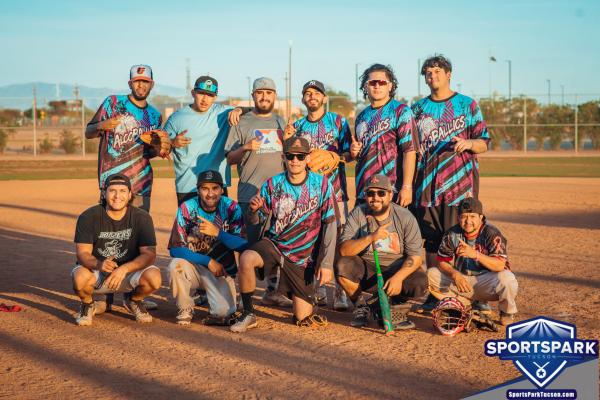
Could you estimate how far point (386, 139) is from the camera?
22.3ft

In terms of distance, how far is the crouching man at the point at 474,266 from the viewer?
6.34m

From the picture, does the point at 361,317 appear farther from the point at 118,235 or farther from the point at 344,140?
the point at 118,235

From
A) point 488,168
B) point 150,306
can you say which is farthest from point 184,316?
point 488,168

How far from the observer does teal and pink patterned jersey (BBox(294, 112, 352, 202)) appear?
7168 mm

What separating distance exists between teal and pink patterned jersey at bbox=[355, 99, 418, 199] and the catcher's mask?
1.26 metres

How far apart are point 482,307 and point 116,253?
330cm

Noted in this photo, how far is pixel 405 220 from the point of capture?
6.52 meters

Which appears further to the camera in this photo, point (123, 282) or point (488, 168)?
point (488, 168)

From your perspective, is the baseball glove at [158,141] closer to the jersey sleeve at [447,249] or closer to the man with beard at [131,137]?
the man with beard at [131,137]

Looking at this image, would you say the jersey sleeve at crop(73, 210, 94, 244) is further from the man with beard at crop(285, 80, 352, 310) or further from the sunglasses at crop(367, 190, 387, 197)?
the sunglasses at crop(367, 190, 387, 197)

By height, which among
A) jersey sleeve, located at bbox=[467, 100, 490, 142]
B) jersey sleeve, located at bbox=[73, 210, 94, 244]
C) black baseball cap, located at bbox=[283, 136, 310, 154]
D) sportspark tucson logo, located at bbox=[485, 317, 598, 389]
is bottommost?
sportspark tucson logo, located at bbox=[485, 317, 598, 389]

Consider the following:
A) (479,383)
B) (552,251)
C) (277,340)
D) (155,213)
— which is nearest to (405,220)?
(277,340)

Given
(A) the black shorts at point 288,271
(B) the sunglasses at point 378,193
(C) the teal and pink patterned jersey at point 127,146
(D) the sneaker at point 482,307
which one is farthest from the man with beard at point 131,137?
(D) the sneaker at point 482,307

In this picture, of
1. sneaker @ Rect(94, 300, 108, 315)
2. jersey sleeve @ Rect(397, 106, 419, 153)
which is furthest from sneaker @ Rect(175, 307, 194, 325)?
jersey sleeve @ Rect(397, 106, 419, 153)
